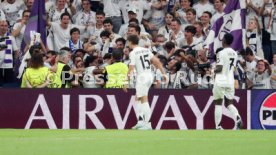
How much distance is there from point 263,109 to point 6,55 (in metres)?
6.96

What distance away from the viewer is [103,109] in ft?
77.7

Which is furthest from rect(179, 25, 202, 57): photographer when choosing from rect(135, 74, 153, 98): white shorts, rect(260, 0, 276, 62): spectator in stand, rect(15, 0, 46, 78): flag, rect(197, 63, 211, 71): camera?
rect(15, 0, 46, 78): flag

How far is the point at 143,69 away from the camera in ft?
70.3

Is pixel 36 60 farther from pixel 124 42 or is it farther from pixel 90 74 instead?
pixel 124 42

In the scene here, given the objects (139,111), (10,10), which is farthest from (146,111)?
(10,10)

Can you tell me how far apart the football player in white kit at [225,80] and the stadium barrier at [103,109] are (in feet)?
3.75

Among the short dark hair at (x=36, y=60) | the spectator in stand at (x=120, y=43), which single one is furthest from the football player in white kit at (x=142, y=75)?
the spectator in stand at (x=120, y=43)
